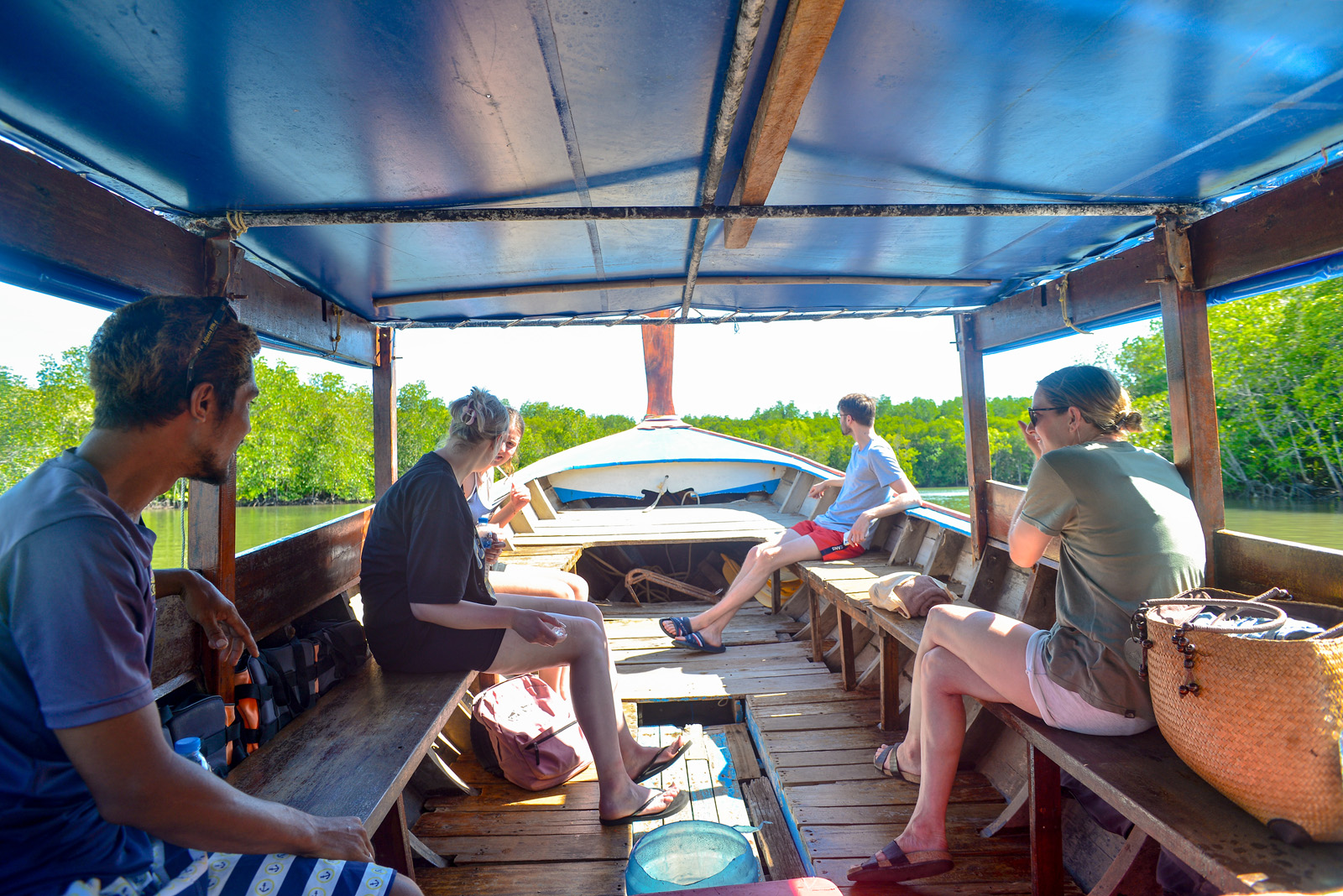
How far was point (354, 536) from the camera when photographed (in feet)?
9.84

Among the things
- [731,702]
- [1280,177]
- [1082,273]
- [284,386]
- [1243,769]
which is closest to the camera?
[1243,769]

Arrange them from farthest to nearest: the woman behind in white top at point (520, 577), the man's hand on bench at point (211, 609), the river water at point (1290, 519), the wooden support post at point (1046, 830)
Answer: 1. the river water at point (1290, 519)
2. the woman behind in white top at point (520, 577)
3. the wooden support post at point (1046, 830)
4. the man's hand on bench at point (211, 609)

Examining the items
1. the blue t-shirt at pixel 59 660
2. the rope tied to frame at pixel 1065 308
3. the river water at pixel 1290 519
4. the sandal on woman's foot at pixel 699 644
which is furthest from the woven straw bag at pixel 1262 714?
the river water at pixel 1290 519

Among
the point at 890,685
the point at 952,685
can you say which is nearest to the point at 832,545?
the point at 890,685

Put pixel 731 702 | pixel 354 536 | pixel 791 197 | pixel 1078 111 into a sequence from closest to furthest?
pixel 1078 111 → pixel 791 197 → pixel 354 536 → pixel 731 702

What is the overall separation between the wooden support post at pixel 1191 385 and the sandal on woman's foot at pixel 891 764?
1.12m

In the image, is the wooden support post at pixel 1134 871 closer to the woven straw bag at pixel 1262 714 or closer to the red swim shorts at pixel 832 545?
the woven straw bag at pixel 1262 714

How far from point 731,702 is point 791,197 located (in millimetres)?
2312

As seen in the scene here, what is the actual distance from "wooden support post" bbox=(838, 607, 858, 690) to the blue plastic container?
1586 millimetres

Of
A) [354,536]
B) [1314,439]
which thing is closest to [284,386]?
[354,536]

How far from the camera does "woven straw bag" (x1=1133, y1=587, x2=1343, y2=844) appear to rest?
107 centimetres

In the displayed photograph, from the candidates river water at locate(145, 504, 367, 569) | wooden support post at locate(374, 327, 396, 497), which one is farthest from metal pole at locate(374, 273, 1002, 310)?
river water at locate(145, 504, 367, 569)

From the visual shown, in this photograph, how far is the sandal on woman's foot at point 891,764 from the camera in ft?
7.38

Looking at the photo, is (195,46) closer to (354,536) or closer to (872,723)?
(354,536)
